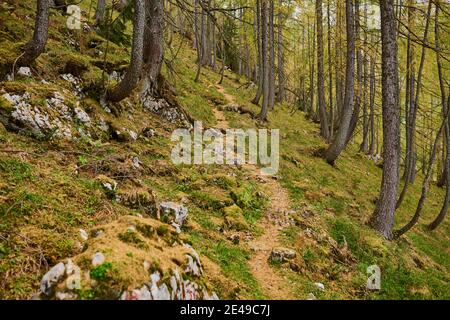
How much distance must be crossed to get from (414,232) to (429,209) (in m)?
6.78

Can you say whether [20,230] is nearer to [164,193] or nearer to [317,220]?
[164,193]

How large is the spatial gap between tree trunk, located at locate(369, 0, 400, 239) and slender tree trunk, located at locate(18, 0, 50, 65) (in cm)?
879

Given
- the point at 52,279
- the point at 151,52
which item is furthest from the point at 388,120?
the point at 52,279

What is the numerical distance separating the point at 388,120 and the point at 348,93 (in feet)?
18.5

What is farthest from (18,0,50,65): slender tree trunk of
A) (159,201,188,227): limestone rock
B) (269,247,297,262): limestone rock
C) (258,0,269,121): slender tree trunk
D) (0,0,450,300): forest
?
(258,0,269,121): slender tree trunk

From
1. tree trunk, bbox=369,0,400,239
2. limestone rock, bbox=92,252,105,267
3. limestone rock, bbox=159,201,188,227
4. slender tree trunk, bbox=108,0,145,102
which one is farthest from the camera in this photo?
tree trunk, bbox=369,0,400,239

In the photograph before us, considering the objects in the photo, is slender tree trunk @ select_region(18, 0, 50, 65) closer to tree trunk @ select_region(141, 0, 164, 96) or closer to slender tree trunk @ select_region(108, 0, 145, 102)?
slender tree trunk @ select_region(108, 0, 145, 102)

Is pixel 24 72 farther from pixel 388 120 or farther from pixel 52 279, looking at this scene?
pixel 388 120

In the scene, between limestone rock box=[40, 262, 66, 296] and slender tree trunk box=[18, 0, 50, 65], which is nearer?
limestone rock box=[40, 262, 66, 296]

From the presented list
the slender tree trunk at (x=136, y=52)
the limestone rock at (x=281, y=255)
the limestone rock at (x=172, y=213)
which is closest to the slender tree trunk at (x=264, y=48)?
the slender tree trunk at (x=136, y=52)

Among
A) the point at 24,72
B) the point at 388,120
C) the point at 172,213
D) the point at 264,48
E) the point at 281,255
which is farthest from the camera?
the point at 264,48

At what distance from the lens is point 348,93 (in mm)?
15688

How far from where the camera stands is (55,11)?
45.4ft

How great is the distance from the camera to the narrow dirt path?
6535 millimetres
